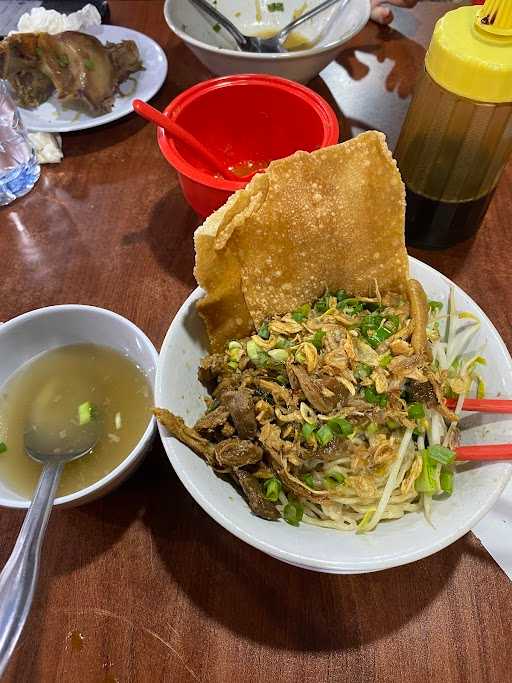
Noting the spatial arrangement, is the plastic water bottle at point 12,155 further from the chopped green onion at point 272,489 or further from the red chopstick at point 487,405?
the red chopstick at point 487,405

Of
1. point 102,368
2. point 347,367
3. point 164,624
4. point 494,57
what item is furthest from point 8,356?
point 494,57

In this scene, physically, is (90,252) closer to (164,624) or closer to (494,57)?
(164,624)

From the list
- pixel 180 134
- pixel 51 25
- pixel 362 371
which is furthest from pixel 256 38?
pixel 362 371

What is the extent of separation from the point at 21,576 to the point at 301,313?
0.91m

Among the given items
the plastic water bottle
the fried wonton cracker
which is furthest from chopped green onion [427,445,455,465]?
the plastic water bottle

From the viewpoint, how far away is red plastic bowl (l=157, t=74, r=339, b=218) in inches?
70.4

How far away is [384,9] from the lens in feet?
9.07

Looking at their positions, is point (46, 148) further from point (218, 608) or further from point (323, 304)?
point (218, 608)

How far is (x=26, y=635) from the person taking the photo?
125cm

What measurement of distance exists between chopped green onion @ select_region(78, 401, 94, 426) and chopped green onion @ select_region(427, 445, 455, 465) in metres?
0.90

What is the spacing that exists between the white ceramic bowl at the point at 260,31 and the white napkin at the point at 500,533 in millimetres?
1824

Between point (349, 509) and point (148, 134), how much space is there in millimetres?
1963

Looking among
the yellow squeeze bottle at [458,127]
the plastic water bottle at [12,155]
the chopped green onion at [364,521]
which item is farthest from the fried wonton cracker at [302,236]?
the plastic water bottle at [12,155]

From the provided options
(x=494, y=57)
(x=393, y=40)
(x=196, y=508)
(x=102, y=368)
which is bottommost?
(x=196, y=508)
